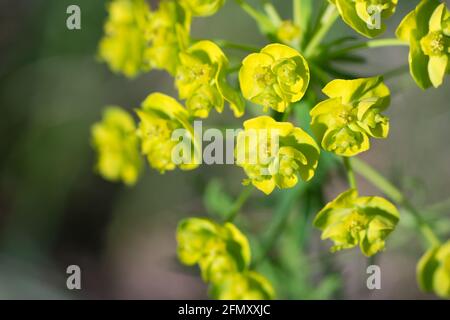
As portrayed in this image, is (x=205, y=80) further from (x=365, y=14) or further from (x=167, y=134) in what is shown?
(x=365, y=14)

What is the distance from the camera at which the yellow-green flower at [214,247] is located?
7.14 feet

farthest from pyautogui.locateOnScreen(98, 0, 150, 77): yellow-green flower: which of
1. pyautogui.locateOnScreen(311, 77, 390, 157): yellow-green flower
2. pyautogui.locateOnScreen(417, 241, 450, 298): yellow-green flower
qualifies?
pyautogui.locateOnScreen(417, 241, 450, 298): yellow-green flower

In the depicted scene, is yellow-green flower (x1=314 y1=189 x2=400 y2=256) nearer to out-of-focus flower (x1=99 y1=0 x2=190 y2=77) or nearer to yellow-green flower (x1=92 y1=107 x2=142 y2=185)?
out-of-focus flower (x1=99 y1=0 x2=190 y2=77)

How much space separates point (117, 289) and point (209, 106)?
276 centimetres

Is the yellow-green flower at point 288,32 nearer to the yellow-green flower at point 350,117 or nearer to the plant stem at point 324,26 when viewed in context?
the plant stem at point 324,26

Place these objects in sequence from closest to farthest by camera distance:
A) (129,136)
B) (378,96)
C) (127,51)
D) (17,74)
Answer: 1. (378,96)
2. (127,51)
3. (129,136)
4. (17,74)

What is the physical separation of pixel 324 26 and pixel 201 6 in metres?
0.46

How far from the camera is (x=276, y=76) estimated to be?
74.3 inches

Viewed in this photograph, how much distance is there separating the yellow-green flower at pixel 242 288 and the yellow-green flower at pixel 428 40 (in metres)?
0.97

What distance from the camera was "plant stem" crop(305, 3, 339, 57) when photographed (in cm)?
205

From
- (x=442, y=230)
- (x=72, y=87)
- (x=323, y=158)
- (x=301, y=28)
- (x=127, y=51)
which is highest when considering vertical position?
(x=72, y=87)
